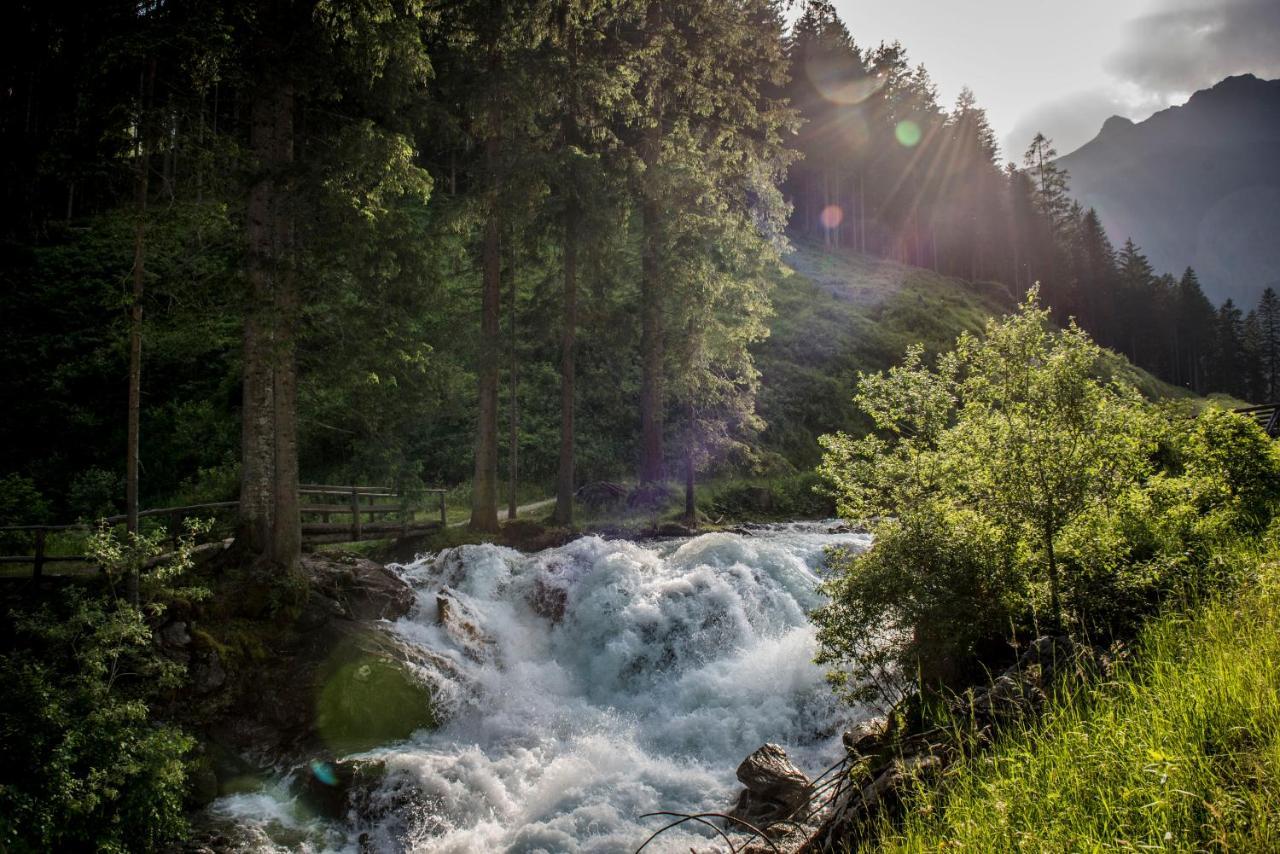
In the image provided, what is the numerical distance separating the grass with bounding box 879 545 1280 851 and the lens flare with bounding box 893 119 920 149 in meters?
70.0

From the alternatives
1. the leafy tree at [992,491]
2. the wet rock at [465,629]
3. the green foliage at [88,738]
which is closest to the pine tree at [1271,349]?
the leafy tree at [992,491]

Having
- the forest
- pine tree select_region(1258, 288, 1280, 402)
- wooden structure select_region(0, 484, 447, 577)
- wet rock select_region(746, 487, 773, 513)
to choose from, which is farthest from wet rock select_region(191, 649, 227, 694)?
pine tree select_region(1258, 288, 1280, 402)

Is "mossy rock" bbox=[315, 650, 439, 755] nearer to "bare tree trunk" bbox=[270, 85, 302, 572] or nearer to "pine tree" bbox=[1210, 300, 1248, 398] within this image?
"bare tree trunk" bbox=[270, 85, 302, 572]

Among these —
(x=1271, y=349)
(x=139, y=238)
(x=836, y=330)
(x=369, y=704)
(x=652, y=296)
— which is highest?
(x=1271, y=349)

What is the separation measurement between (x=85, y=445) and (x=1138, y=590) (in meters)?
27.1

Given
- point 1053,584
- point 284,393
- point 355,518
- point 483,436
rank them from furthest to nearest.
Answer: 1. point 483,436
2. point 355,518
3. point 284,393
4. point 1053,584

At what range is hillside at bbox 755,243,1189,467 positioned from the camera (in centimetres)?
3219

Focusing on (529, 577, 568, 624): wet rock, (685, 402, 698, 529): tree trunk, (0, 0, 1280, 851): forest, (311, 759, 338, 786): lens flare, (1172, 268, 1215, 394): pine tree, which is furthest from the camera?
(1172, 268, 1215, 394): pine tree

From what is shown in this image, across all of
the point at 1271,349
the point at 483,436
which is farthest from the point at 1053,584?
the point at 1271,349

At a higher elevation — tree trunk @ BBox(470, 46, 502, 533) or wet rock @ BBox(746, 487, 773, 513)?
tree trunk @ BBox(470, 46, 502, 533)

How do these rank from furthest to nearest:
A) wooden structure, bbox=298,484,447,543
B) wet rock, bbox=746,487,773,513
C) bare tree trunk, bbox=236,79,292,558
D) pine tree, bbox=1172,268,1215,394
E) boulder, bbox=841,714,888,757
Result: pine tree, bbox=1172,268,1215,394 → wet rock, bbox=746,487,773,513 → wooden structure, bbox=298,484,447,543 → bare tree trunk, bbox=236,79,292,558 → boulder, bbox=841,714,888,757

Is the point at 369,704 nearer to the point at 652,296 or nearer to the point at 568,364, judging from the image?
the point at 568,364

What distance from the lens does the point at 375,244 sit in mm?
13188

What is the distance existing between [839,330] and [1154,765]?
3870cm
